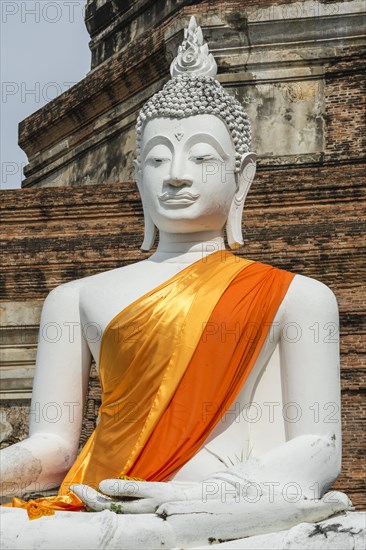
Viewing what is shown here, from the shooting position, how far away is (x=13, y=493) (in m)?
Answer: 6.95

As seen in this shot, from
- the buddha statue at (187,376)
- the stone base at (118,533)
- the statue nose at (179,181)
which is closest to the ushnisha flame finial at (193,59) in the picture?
the buddha statue at (187,376)

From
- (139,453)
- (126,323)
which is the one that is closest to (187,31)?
(126,323)

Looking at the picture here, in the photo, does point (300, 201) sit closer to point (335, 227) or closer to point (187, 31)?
point (335, 227)

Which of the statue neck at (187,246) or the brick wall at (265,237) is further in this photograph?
the brick wall at (265,237)

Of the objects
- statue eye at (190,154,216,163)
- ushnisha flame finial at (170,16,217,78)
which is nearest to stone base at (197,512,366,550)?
statue eye at (190,154,216,163)

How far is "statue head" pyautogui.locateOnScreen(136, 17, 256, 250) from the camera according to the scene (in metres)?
7.29

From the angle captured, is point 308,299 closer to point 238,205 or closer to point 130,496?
point 238,205

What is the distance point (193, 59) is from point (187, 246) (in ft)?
2.99

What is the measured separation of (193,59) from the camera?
25.0 ft

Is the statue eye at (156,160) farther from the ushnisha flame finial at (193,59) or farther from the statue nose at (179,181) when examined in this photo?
the ushnisha flame finial at (193,59)

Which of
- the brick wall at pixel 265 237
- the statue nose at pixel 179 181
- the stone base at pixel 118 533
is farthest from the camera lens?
the brick wall at pixel 265 237

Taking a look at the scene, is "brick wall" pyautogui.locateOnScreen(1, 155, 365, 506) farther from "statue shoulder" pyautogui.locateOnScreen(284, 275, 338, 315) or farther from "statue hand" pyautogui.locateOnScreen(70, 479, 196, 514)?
"statue hand" pyautogui.locateOnScreen(70, 479, 196, 514)

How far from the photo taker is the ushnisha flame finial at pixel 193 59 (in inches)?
300

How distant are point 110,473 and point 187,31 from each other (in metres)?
2.24
